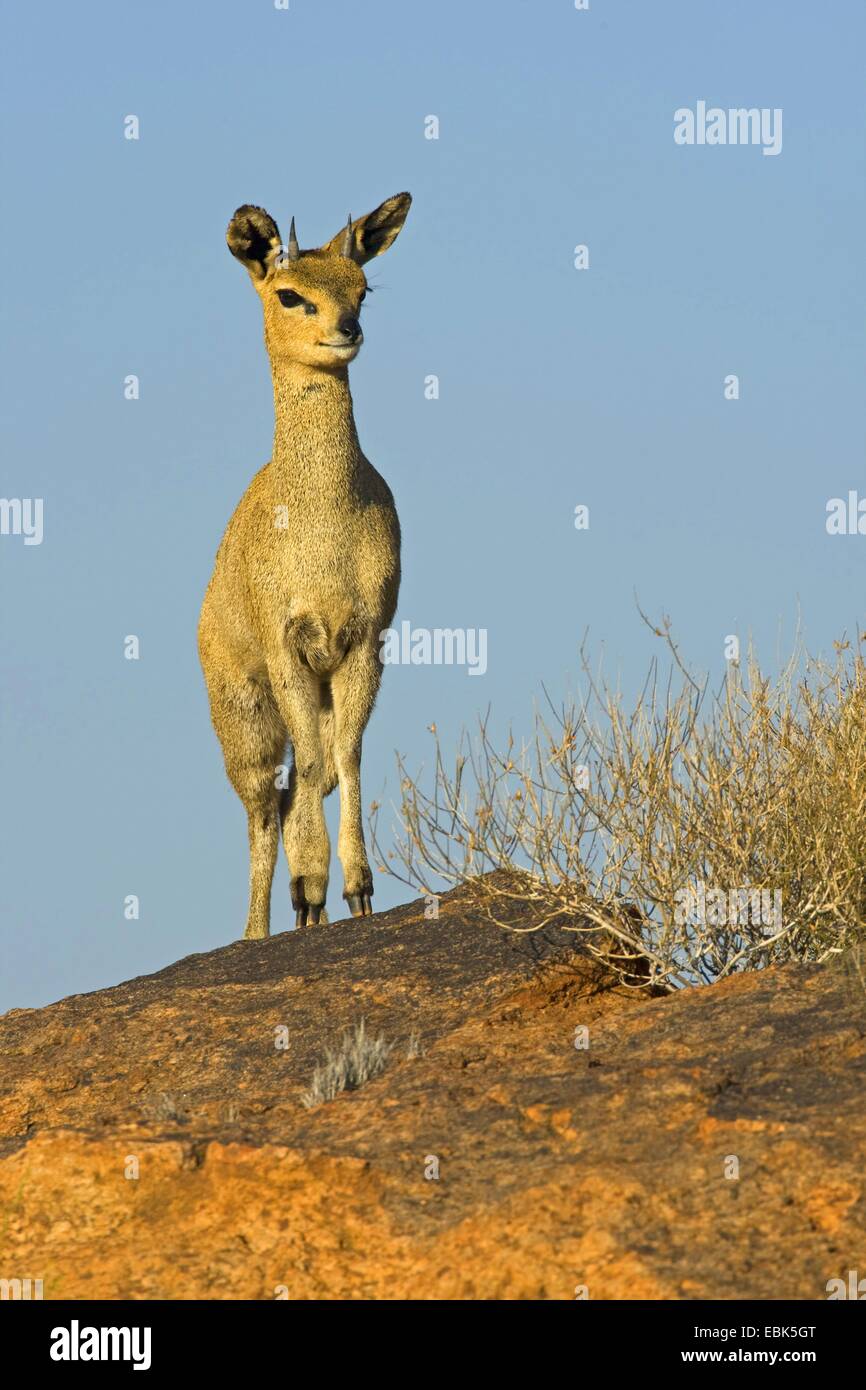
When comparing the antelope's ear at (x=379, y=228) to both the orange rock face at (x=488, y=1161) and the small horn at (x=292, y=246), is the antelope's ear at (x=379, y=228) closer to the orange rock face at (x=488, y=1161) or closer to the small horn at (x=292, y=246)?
the small horn at (x=292, y=246)

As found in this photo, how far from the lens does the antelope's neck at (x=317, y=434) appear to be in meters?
12.4

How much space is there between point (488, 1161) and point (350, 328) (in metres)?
6.35

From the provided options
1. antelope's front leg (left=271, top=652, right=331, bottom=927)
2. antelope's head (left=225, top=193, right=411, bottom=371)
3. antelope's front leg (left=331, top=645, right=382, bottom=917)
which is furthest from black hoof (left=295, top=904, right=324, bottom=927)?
antelope's head (left=225, top=193, right=411, bottom=371)

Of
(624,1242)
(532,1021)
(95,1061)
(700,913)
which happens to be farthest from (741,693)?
(624,1242)

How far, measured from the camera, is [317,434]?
12422 mm

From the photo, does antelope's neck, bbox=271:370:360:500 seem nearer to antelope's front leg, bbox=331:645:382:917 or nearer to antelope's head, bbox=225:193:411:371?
antelope's head, bbox=225:193:411:371

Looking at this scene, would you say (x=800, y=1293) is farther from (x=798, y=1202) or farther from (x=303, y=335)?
(x=303, y=335)

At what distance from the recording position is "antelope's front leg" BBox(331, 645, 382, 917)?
1183 centimetres

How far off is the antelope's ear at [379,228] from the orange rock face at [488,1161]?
218 inches

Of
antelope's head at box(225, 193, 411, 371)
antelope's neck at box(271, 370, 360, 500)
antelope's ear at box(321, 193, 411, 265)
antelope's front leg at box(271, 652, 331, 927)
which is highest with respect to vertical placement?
antelope's ear at box(321, 193, 411, 265)

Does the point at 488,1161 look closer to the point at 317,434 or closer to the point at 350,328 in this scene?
the point at 350,328

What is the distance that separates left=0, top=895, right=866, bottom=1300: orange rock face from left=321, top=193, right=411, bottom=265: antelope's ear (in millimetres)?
5534

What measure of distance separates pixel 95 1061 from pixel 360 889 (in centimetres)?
249

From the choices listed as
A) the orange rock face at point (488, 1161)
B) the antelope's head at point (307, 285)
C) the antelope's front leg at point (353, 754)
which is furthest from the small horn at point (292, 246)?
the orange rock face at point (488, 1161)
